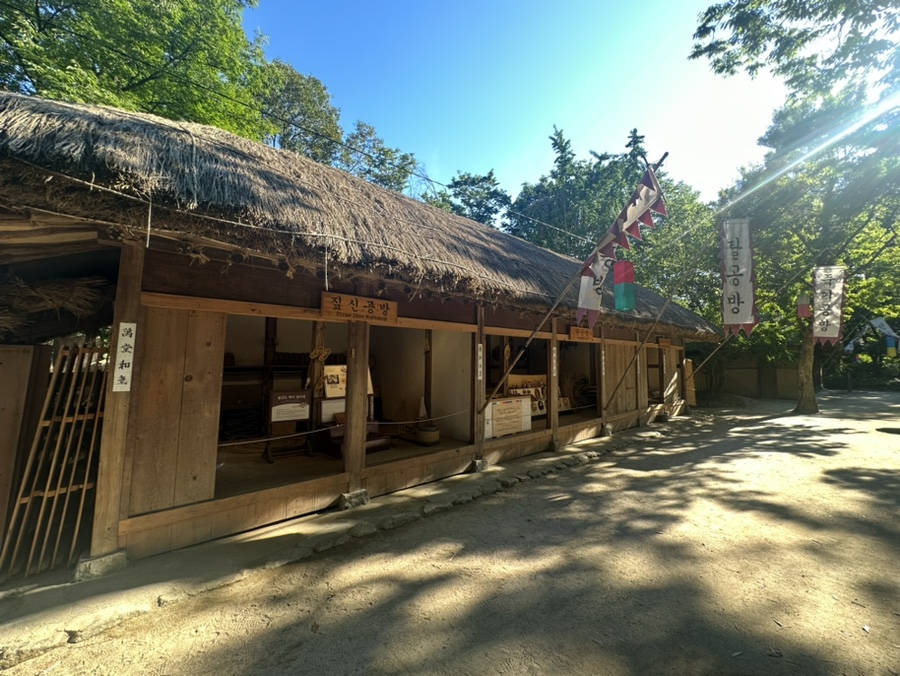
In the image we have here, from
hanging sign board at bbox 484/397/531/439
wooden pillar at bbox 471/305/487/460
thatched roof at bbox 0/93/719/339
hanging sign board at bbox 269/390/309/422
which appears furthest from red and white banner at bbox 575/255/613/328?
hanging sign board at bbox 269/390/309/422

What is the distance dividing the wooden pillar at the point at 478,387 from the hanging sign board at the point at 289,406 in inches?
100

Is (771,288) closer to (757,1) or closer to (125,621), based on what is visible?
(757,1)

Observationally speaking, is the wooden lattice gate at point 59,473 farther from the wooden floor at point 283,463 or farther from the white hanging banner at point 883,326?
the white hanging banner at point 883,326

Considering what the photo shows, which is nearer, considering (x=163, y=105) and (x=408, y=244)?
(x=408, y=244)

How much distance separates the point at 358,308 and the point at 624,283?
13.8ft

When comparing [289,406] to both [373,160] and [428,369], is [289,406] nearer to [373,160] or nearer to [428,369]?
[428,369]

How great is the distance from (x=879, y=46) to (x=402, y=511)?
13.6 m

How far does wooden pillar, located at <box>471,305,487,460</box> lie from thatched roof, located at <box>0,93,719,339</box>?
763mm

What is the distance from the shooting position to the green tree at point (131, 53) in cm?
764

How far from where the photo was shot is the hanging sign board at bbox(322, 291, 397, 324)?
172 inches

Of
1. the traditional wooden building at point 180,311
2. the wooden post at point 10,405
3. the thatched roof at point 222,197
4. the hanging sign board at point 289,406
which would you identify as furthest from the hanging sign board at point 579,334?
the wooden post at point 10,405

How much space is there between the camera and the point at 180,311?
11.6 feet

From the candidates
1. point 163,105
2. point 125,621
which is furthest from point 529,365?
point 163,105

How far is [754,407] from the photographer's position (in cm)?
1505
